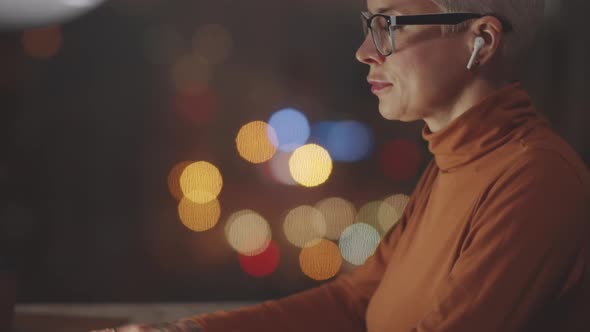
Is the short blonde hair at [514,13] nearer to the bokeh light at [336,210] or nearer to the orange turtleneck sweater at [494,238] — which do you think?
the orange turtleneck sweater at [494,238]

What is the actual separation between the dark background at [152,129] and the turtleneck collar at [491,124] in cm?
109

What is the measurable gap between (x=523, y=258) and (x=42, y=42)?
1.59 metres

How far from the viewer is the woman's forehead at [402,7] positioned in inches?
32.2

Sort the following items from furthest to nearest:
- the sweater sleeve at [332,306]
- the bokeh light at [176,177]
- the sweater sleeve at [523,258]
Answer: the bokeh light at [176,177]
the sweater sleeve at [332,306]
the sweater sleeve at [523,258]

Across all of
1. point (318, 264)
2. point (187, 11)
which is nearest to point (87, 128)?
point (187, 11)

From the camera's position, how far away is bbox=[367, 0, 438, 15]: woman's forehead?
0.82m

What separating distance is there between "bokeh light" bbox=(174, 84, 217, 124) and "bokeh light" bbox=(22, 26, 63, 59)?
37 cm

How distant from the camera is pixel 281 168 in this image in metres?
1.99

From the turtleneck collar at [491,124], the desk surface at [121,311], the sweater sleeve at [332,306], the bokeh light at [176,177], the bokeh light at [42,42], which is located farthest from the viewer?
the bokeh light at [176,177]

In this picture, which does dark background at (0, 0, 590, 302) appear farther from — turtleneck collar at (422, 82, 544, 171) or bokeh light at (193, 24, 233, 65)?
turtleneck collar at (422, 82, 544, 171)

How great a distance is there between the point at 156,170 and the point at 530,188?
4.66ft

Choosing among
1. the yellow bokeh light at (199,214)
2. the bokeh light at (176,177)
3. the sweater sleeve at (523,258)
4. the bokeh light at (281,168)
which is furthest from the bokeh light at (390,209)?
the sweater sleeve at (523,258)

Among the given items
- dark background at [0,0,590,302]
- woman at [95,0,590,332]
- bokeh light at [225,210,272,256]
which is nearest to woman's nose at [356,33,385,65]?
woman at [95,0,590,332]

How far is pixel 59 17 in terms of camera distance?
5.72 feet
